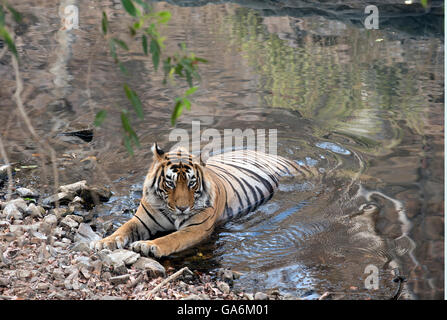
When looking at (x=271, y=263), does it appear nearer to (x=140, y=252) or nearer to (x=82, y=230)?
(x=140, y=252)

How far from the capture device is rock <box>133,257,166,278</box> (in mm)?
3758

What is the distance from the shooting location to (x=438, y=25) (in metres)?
11.8

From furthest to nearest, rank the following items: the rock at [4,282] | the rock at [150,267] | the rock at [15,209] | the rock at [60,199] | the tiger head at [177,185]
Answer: the rock at [60,199]
the rock at [15,209]
the tiger head at [177,185]
the rock at [150,267]
the rock at [4,282]

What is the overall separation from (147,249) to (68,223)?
80cm

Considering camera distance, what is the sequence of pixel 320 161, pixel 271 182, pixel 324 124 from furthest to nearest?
1. pixel 324 124
2. pixel 320 161
3. pixel 271 182

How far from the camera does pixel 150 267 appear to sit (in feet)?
12.4

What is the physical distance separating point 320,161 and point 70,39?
289 inches

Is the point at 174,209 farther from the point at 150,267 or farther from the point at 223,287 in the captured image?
the point at 223,287

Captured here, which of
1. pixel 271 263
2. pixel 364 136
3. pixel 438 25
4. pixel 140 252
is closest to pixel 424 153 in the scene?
pixel 364 136

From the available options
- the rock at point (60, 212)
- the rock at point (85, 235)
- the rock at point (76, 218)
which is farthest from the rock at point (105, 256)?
the rock at point (60, 212)

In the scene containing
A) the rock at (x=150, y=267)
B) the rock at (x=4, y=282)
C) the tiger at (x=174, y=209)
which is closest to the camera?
the rock at (x=4, y=282)

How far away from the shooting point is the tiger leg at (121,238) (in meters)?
4.04

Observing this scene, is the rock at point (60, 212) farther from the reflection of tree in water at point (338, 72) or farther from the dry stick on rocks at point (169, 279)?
the reflection of tree in water at point (338, 72)

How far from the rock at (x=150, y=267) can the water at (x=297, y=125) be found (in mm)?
228
